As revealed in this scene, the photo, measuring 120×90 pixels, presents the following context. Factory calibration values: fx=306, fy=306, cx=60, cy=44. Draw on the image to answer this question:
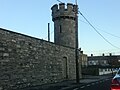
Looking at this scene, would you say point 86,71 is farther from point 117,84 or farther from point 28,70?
point 117,84

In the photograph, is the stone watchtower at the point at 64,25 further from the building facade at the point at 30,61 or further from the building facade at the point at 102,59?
the building facade at the point at 102,59

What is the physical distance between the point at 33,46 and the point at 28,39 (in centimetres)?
125

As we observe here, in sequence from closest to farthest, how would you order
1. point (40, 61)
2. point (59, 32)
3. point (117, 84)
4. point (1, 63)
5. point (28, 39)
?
1. point (117, 84)
2. point (1, 63)
3. point (28, 39)
4. point (40, 61)
5. point (59, 32)

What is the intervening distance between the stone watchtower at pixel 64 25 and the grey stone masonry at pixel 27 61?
24.7 ft

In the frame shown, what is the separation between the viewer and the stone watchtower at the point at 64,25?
41.6 metres

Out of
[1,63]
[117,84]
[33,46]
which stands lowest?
[117,84]

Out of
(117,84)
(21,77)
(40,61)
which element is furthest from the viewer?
(40,61)

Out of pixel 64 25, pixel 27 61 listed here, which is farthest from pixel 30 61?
pixel 64 25

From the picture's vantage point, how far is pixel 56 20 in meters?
42.6

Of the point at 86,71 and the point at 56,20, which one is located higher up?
the point at 56,20

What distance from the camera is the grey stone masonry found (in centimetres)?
2017

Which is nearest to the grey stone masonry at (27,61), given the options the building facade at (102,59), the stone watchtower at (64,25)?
the stone watchtower at (64,25)

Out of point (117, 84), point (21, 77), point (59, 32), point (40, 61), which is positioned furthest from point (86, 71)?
point (117, 84)

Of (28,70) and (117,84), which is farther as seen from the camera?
(28,70)
